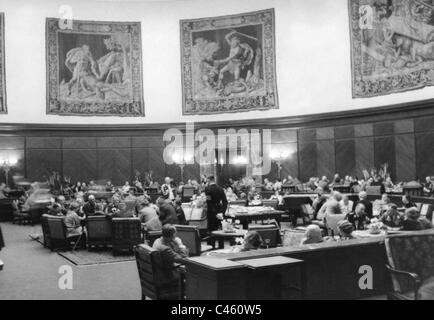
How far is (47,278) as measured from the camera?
27.8ft

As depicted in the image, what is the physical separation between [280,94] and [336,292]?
663 inches

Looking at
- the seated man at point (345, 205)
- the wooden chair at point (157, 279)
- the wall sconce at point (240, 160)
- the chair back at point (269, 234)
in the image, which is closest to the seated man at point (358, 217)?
the seated man at point (345, 205)

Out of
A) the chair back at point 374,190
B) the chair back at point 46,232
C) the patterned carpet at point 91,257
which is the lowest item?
the patterned carpet at point 91,257

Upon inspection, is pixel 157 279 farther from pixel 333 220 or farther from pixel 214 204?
pixel 214 204

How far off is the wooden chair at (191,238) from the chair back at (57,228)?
3.75 metres

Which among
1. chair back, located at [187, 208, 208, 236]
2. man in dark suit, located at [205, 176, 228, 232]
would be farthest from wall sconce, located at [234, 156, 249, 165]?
man in dark suit, located at [205, 176, 228, 232]

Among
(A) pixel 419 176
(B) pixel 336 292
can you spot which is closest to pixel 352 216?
(B) pixel 336 292

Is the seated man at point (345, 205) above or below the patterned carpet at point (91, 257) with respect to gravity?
above

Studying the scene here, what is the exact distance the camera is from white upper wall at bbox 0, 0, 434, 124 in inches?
803

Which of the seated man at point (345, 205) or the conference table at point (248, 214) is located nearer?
the conference table at point (248, 214)

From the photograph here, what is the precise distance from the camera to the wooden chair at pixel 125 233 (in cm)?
1075

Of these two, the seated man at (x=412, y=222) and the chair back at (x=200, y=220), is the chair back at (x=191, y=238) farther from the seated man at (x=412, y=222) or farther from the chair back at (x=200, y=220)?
the seated man at (x=412, y=222)

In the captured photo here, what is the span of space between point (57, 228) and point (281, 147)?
1255 cm
